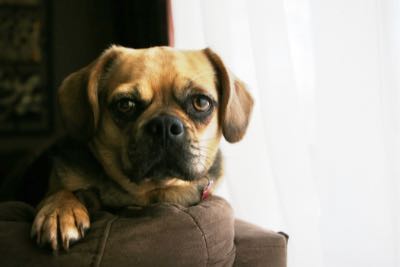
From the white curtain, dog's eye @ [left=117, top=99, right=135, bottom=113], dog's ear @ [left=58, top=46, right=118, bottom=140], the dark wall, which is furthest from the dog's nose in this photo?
the dark wall

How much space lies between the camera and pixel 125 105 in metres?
1.48

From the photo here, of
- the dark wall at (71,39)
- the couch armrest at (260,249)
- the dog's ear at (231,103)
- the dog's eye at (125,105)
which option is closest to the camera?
the couch armrest at (260,249)

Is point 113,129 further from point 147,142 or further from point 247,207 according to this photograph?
point 247,207

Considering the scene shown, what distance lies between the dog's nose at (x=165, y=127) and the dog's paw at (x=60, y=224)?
0.29 meters

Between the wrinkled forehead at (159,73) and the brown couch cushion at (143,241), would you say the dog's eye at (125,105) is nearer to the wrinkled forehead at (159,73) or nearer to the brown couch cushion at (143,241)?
the wrinkled forehead at (159,73)

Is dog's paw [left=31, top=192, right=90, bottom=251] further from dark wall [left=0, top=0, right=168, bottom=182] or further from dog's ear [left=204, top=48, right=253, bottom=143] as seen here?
dark wall [left=0, top=0, right=168, bottom=182]

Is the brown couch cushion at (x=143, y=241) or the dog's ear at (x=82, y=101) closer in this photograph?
the brown couch cushion at (x=143, y=241)

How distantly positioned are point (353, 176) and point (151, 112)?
27.8 inches

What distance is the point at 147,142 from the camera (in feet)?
4.56

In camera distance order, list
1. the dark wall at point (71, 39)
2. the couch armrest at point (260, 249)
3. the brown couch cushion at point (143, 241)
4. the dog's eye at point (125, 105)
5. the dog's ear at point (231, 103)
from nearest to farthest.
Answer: the brown couch cushion at point (143, 241), the couch armrest at point (260, 249), the dog's eye at point (125, 105), the dog's ear at point (231, 103), the dark wall at point (71, 39)

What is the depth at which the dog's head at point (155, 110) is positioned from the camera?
4.59 feet

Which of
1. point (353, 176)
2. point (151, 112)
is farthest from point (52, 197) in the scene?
point (353, 176)

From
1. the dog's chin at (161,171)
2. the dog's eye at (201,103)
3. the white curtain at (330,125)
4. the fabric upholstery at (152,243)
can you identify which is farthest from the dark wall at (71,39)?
the fabric upholstery at (152,243)

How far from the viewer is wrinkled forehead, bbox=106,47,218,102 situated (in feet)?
4.91
